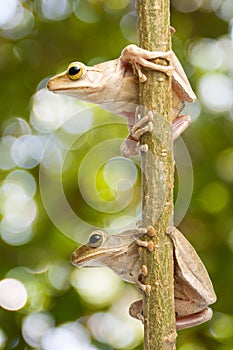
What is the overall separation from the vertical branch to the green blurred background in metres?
0.85

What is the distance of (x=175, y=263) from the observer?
56cm

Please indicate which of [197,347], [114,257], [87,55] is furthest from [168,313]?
[87,55]

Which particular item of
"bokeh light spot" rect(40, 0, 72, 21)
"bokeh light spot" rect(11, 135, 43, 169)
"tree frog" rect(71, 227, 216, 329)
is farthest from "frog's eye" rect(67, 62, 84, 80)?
"bokeh light spot" rect(40, 0, 72, 21)

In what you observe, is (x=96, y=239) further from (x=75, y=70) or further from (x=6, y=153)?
(x=6, y=153)

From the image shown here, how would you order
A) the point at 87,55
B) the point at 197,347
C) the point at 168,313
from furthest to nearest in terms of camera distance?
the point at 87,55
the point at 197,347
the point at 168,313

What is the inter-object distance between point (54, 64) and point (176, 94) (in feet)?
3.30

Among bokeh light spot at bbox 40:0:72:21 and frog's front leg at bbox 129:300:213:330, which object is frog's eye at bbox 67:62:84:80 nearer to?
frog's front leg at bbox 129:300:213:330

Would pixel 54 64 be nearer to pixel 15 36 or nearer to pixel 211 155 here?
pixel 15 36

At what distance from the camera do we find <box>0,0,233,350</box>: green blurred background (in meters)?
1.43

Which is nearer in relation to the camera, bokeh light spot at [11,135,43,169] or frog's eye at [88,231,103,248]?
frog's eye at [88,231,103,248]

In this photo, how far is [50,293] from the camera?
1.45m

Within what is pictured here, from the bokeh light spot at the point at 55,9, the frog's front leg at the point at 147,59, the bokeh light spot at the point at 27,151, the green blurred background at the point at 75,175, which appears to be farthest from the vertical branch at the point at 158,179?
the bokeh light spot at the point at 55,9

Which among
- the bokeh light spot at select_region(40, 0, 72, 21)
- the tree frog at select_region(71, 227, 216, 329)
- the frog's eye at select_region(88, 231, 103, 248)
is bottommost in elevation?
the tree frog at select_region(71, 227, 216, 329)

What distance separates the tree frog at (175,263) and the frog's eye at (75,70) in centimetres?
13
